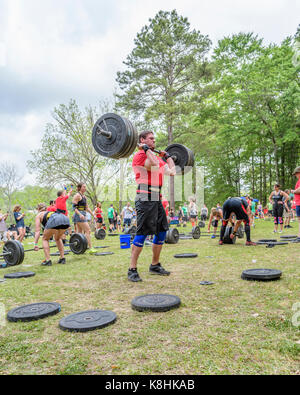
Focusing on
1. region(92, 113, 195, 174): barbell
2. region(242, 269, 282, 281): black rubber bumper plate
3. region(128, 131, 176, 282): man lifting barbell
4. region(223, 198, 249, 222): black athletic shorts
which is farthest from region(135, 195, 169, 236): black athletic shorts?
region(223, 198, 249, 222): black athletic shorts

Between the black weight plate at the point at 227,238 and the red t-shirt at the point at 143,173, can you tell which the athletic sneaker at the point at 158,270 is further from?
the black weight plate at the point at 227,238

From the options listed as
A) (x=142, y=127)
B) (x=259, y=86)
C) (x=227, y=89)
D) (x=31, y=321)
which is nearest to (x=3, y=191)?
(x=142, y=127)

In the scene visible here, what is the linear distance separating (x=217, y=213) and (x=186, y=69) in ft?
40.0

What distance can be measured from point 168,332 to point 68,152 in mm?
20282

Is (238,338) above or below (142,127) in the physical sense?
below

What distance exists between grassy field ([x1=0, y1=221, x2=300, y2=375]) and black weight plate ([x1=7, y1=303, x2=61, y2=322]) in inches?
2.3

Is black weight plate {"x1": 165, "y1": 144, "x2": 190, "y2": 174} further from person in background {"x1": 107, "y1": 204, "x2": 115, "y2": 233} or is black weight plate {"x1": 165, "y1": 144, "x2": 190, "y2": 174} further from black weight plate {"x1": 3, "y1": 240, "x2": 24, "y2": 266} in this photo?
person in background {"x1": 107, "y1": 204, "x2": 115, "y2": 233}

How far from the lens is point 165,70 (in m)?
19.1

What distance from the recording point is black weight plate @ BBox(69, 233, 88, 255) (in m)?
6.99

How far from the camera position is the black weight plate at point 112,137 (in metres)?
4.35

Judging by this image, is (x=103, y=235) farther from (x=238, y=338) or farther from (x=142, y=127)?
(x=238, y=338)

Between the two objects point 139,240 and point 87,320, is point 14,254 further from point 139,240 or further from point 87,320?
point 87,320

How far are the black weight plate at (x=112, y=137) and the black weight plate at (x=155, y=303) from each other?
89.5 inches
